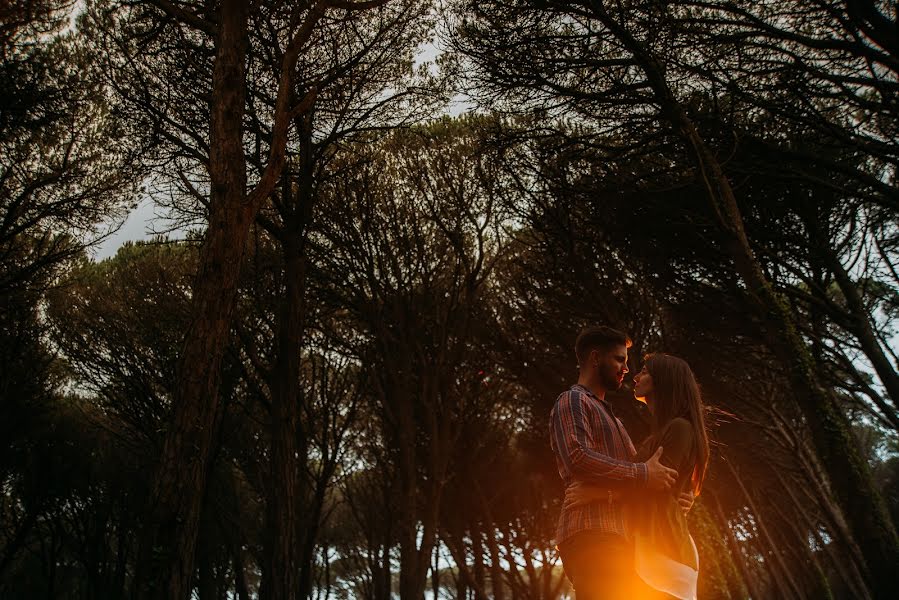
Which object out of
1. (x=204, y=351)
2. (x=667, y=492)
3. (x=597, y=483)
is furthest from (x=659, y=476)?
(x=204, y=351)

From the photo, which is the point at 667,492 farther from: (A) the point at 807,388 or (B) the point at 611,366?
(A) the point at 807,388

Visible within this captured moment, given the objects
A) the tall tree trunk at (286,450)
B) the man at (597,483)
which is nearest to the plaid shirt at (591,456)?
the man at (597,483)

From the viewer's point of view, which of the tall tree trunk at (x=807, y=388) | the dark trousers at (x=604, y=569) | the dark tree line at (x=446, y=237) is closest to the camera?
the dark trousers at (x=604, y=569)

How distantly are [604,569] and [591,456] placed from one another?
38 cm

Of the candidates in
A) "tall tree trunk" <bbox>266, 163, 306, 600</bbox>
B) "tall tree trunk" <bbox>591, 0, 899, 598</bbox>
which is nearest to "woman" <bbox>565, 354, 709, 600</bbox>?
"tall tree trunk" <bbox>591, 0, 899, 598</bbox>

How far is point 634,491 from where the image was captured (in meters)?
2.21

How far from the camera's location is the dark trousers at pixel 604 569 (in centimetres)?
208

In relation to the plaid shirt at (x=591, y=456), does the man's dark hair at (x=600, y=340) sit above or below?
above

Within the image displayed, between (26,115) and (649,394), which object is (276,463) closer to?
(649,394)

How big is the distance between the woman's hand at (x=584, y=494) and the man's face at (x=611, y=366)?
489mm

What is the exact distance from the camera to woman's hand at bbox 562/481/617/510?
2256mm

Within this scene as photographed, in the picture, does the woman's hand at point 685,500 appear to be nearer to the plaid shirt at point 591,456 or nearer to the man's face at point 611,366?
the plaid shirt at point 591,456

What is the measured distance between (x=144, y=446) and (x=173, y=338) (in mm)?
4069

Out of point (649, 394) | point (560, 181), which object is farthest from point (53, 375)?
point (649, 394)
